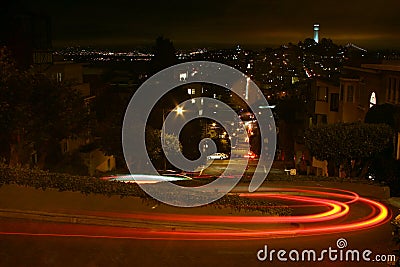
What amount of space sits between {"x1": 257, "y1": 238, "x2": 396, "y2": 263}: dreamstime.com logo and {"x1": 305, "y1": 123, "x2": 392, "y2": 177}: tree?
931 centimetres

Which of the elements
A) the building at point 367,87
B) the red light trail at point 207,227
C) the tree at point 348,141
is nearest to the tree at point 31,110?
the red light trail at point 207,227

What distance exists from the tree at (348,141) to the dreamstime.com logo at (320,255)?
9307 millimetres

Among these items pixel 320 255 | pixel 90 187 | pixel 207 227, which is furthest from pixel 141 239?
pixel 320 255

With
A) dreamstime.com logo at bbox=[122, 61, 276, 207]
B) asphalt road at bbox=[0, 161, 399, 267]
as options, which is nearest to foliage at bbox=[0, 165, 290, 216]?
asphalt road at bbox=[0, 161, 399, 267]

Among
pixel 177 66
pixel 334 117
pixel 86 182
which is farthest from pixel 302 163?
pixel 86 182

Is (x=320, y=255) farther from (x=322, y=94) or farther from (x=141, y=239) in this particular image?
(x=322, y=94)

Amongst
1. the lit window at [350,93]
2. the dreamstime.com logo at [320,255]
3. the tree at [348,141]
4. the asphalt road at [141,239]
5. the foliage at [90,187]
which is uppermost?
the lit window at [350,93]

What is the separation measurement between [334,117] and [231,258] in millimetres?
26265

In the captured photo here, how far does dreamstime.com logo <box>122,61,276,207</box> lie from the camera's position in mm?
13673

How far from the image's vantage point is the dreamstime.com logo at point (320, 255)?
32.4ft

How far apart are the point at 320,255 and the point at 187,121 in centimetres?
3533

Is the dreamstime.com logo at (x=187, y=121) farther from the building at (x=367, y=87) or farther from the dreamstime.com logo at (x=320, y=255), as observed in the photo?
the building at (x=367, y=87)

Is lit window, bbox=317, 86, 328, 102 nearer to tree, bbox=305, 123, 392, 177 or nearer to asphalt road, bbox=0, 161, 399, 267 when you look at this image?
tree, bbox=305, 123, 392, 177

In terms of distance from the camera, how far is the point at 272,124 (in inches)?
2313
